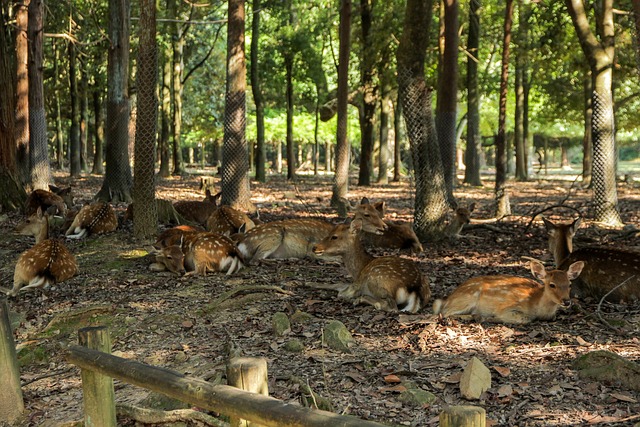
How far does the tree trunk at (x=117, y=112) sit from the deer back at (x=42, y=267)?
7552mm

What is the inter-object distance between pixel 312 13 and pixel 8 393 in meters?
33.3

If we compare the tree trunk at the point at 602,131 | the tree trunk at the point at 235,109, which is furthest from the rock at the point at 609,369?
the tree trunk at the point at 235,109

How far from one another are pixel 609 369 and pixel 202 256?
5547 millimetres

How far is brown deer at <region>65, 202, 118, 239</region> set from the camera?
41.0 ft

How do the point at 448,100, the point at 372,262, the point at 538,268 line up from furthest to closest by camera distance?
the point at 448,100 < the point at 372,262 < the point at 538,268

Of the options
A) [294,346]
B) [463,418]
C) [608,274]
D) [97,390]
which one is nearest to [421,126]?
[608,274]

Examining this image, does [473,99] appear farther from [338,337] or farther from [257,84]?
[338,337]

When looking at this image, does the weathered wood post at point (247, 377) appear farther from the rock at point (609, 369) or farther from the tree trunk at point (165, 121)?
the tree trunk at point (165, 121)

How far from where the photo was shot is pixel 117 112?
1750 centimetres

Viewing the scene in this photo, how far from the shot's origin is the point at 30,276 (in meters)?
9.14

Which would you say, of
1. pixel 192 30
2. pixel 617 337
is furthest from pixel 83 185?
pixel 617 337

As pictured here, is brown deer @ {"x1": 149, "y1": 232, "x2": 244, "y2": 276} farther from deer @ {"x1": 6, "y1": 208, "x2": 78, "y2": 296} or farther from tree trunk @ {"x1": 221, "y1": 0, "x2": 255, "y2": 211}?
tree trunk @ {"x1": 221, "y1": 0, "x2": 255, "y2": 211}

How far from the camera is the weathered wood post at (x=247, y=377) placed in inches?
149

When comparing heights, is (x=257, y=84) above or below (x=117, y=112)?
above
